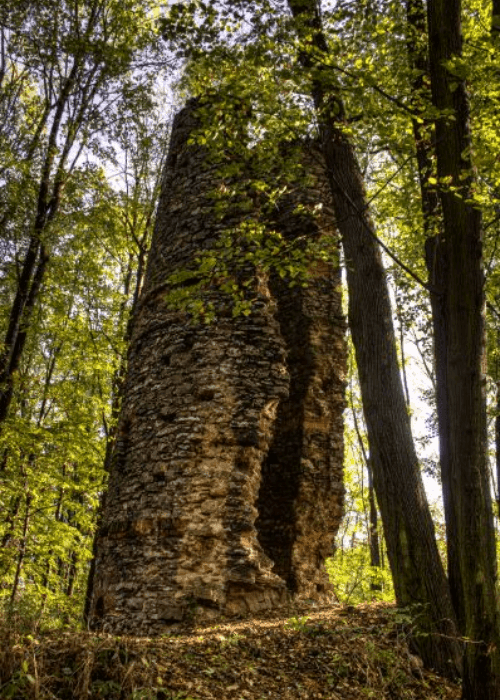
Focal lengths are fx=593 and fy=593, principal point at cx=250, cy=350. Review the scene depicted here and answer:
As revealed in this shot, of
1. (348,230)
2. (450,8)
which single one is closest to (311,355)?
(348,230)

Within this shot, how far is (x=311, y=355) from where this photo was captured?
10258mm

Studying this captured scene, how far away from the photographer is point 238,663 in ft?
16.7

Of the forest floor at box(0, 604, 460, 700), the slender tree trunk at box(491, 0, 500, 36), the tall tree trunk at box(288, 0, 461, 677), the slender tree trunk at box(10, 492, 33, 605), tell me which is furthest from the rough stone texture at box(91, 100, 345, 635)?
the slender tree trunk at box(10, 492, 33, 605)

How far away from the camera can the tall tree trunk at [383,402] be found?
5.56 m

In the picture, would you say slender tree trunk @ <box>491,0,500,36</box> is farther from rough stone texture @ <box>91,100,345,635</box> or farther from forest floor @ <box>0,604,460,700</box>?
forest floor @ <box>0,604,460,700</box>

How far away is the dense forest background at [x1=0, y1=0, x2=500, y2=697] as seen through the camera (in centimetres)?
516

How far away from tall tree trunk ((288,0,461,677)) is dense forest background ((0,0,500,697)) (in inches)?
1.9

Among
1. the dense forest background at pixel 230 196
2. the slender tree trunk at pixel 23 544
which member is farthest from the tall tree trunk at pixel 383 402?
the slender tree trunk at pixel 23 544

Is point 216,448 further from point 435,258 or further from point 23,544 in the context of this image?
point 23,544

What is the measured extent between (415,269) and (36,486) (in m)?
9.14

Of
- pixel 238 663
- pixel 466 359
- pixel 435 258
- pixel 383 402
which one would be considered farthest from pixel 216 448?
pixel 466 359

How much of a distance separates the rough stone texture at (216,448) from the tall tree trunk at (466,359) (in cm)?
265

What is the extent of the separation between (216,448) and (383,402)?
3.10 meters

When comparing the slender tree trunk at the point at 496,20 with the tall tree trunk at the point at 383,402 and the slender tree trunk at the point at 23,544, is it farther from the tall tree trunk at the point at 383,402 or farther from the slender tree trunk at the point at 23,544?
the slender tree trunk at the point at 23,544
